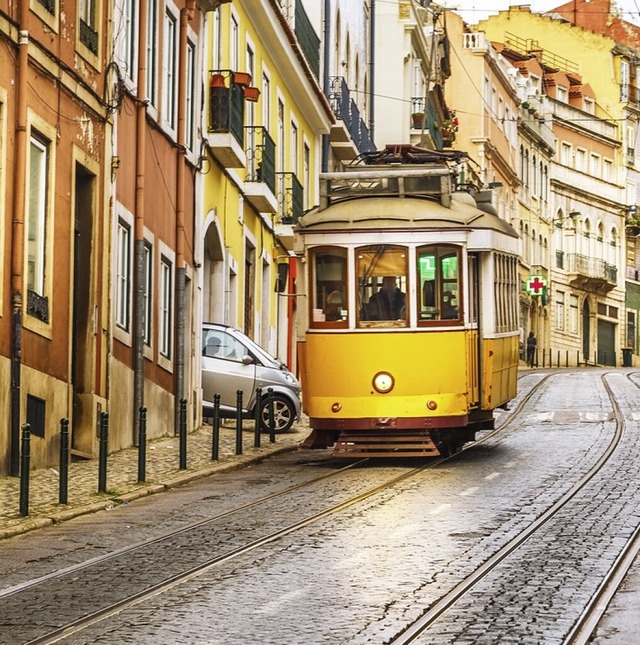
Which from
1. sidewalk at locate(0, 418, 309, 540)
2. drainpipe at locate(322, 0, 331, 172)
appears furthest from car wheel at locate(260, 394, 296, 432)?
drainpipe at locate(322, 0, 331, 172)

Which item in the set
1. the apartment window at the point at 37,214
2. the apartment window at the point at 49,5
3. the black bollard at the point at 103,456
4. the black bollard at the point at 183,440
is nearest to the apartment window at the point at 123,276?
the apartment window at the point at 37,214

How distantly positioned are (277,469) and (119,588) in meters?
9.13

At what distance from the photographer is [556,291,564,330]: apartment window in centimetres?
7881

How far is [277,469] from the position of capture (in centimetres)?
1975

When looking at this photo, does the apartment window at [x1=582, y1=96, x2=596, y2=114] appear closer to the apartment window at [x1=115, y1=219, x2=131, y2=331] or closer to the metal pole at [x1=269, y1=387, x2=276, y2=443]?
the metal pole at [x1=269, y1=387, x2=276, y2=443]

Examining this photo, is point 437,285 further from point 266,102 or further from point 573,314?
point 573,314

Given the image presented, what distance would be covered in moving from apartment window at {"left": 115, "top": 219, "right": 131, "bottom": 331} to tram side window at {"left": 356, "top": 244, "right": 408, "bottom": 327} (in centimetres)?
388

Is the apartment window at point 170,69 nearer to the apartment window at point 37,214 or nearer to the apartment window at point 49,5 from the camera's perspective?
the apartment window at point 49,5

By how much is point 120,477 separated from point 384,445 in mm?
3151

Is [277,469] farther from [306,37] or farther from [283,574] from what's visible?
[306,37]

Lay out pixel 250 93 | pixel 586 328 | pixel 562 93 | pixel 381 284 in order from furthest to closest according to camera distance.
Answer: pixel 562 93 < pixel 586 328 < pixel 250 93 < pixel 381 284

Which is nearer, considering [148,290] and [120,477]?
[120,477]

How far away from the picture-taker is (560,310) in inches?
3127

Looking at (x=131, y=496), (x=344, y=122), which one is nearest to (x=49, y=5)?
(x=131, y=496)
